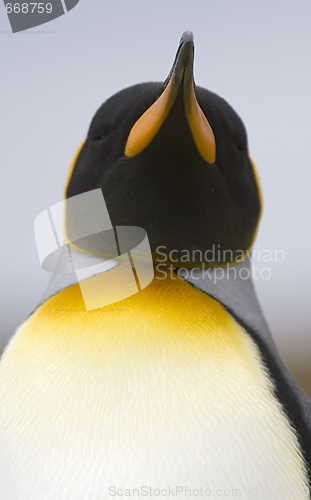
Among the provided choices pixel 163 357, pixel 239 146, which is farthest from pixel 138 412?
pixel 239 146

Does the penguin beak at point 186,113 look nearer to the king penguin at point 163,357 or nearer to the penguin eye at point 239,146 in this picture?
the king penguin at point 163,357

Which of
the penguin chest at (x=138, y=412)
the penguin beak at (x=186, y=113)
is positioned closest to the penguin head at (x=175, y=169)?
the penguin beak at (x=186, y=113)

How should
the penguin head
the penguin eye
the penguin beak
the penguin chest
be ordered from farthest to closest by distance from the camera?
the penguin eye
the penguin head
the penguin beak
the penguin chest

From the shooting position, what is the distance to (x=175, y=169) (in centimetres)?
104

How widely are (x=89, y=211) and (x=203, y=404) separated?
0.59 m

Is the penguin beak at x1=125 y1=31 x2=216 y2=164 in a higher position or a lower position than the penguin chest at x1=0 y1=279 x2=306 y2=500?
higher

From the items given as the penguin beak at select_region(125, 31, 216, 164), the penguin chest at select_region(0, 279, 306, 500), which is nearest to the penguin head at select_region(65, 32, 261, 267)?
the penguin beak at select_region(125, 31, 216, 164)

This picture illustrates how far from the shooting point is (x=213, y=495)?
76 centimetres

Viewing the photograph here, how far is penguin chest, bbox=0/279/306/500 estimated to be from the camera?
0.76 m

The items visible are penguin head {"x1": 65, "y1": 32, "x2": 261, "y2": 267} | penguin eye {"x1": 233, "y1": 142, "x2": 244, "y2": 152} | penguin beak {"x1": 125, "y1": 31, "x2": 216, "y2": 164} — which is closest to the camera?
penguin beak {"x1": 125, "y1": 31, "x2": 216, "y2": 164}

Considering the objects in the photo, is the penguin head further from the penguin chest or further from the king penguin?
the penguin chest

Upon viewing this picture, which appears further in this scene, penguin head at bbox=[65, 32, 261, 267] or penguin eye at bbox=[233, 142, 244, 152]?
penguin eye at bbox=[233, 142, 244, 152]

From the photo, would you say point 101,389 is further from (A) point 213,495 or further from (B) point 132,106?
(B) point 132,106

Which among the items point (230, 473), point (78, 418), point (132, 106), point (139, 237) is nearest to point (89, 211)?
point (139, 237)
